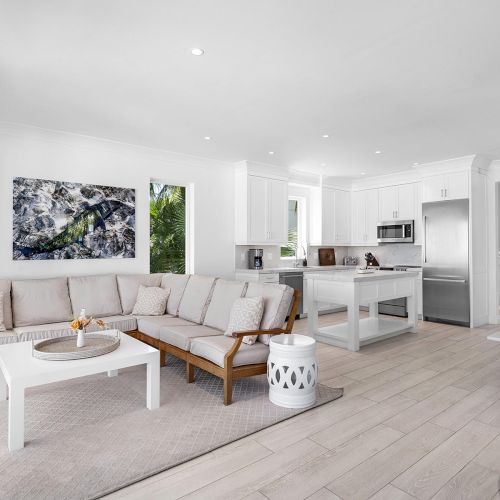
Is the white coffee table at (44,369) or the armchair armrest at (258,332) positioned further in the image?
the armchair armrest at (258,332)

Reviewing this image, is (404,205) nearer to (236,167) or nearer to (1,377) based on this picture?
(236,167)

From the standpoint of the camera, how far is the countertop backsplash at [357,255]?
6.46m

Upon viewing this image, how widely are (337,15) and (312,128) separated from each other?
2103 mm

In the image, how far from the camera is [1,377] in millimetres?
3055

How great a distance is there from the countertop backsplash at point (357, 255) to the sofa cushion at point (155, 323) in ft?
7.38

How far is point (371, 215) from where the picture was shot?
7.58 m

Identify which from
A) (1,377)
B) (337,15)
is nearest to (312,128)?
(337,15)

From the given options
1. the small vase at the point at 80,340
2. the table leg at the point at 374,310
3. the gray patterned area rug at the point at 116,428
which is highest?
the small vase at the point at 80,340

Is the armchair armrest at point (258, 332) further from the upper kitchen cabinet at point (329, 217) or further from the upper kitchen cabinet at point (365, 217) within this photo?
the upper kitchen cabinet at point (365, 217)

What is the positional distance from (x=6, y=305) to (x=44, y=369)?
174 centimetres

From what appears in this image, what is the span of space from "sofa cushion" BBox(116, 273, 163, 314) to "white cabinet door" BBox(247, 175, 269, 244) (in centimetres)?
187

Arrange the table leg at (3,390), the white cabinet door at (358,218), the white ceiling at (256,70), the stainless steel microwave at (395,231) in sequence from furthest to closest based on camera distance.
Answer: the white cabinet door at (358,218), the stainless steel microwave at (395,231), the table leg at (3,390), the white ceiling at (256,70)

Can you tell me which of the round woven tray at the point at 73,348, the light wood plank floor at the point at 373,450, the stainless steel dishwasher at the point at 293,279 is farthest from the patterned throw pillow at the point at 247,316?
the stainless steel dishwasher at the point at 293,279

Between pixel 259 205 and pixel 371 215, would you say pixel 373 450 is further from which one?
pixel 371 215
